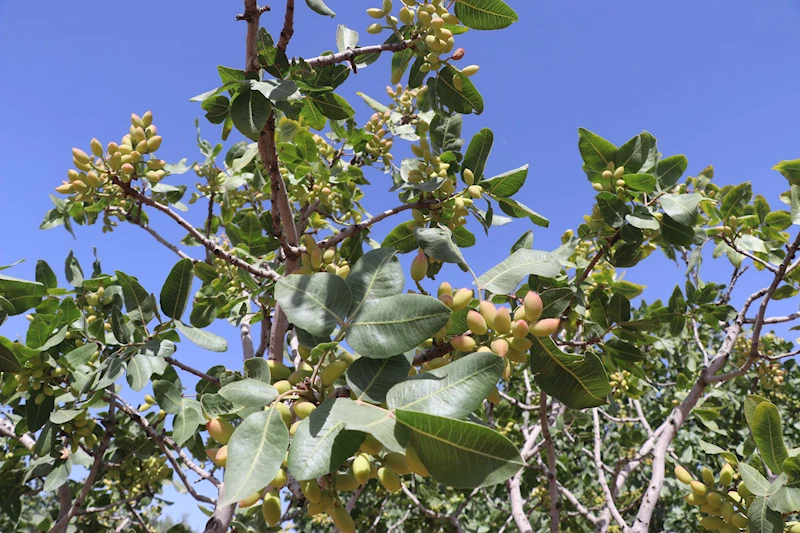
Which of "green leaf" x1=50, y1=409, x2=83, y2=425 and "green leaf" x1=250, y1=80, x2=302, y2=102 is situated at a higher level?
"green leaf" x1=250, y1=80, x2=302, y2=102

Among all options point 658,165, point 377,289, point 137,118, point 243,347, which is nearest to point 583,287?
point 658,165

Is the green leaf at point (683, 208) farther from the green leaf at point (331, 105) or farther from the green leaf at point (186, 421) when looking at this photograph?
the green leaf at point (186, 421)

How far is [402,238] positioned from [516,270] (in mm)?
683

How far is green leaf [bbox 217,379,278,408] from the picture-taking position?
83 cm

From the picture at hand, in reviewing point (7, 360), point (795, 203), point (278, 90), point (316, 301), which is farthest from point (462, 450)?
point (795, 203)

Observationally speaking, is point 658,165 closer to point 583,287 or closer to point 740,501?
point 583,287

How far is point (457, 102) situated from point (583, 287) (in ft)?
3.02

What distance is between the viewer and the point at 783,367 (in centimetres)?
422

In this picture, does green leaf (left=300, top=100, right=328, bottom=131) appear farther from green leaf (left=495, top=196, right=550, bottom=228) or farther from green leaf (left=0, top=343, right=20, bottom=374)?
green leaf (left=0, top=343, right=20, bottom=374)

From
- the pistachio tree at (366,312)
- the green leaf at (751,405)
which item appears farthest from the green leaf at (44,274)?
the green leaf at (751,405)

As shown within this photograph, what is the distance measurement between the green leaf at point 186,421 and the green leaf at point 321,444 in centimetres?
84

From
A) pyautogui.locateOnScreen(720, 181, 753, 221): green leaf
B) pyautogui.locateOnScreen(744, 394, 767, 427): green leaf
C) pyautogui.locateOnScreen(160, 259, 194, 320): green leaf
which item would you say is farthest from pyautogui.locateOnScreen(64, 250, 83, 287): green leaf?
pyautogui.locateOnScreen(720, 181, 753, 221): green leaf

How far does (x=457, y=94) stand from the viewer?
5.39ft

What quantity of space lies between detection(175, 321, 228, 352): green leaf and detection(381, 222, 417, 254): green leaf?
622 millimetres
